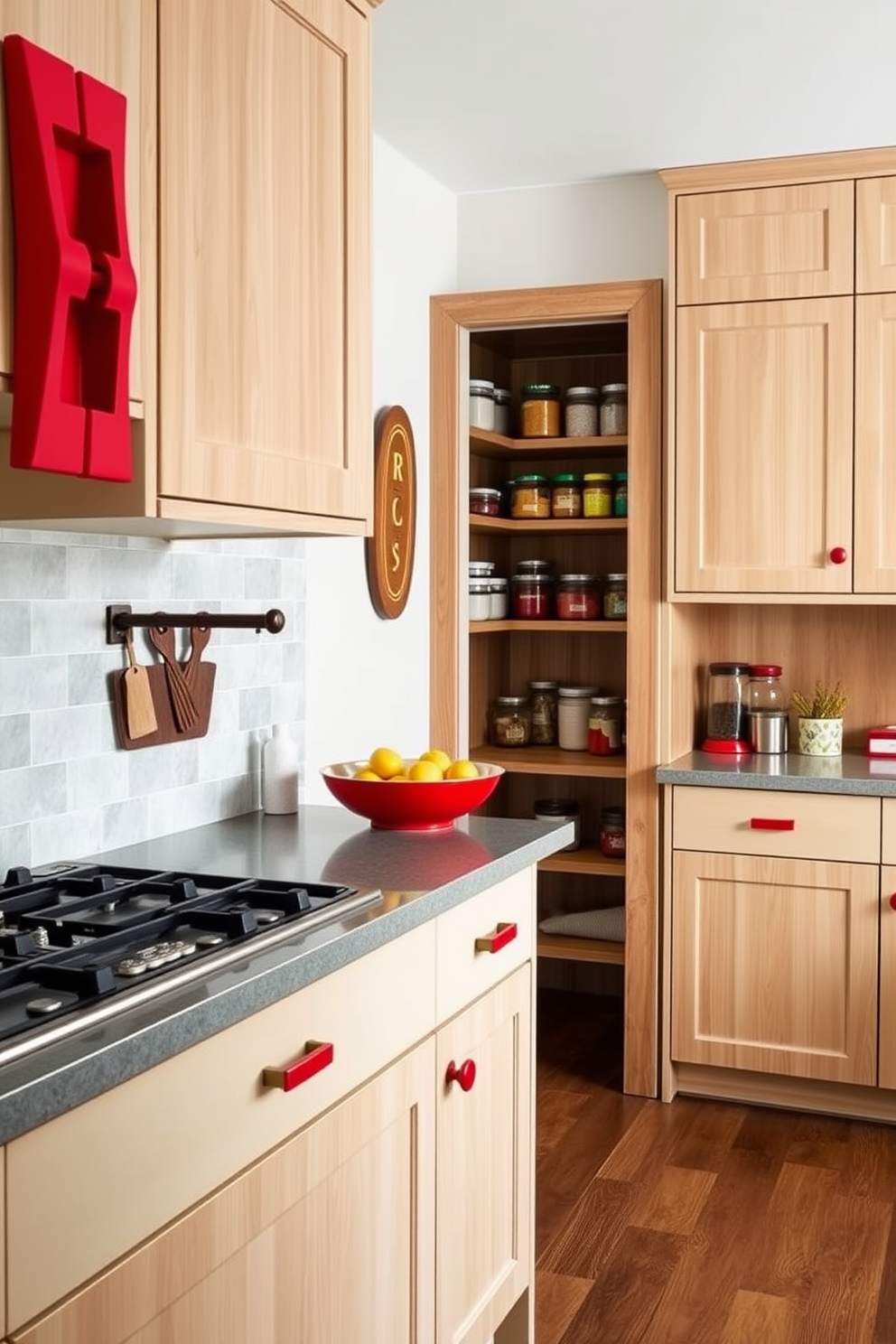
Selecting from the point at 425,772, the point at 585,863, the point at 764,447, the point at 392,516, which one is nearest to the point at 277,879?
the point at 425,772

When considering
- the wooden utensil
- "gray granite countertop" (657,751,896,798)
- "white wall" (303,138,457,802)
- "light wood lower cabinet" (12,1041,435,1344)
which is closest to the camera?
"light wood lower cabinet" (12,1041,435,1344)

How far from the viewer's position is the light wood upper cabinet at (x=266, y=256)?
5.74 ft

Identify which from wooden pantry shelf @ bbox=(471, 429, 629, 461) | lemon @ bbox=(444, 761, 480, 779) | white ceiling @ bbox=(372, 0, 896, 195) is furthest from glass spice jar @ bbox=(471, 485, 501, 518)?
lemon @ bbox=(444, 761, 480, 779)

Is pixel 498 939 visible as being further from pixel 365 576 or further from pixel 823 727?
pixel 823 727

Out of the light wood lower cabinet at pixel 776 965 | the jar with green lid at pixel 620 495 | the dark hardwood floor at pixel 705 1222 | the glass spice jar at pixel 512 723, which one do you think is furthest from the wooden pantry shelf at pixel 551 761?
the dark hardwood floor at pixel 705 1222

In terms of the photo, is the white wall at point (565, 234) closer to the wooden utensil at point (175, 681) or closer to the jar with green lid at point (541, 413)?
the jar with green lid at point (541, 413)

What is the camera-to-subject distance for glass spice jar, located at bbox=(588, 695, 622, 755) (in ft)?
13.6

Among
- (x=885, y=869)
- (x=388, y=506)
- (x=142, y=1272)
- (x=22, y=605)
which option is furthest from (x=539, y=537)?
(x=142, y=1272)

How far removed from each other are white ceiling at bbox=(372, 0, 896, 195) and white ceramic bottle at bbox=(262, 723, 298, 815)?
1.44 meters

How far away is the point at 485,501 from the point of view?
13.5 feet

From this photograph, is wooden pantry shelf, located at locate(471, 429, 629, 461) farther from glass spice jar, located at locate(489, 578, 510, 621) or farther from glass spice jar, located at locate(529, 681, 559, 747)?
glass spice jar, located at locate(529, 681, 559, 747)

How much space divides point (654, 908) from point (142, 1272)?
99.2 inches

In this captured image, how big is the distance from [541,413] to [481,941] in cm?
234

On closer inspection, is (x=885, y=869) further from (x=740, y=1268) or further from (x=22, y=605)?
(x=22, y=605)
